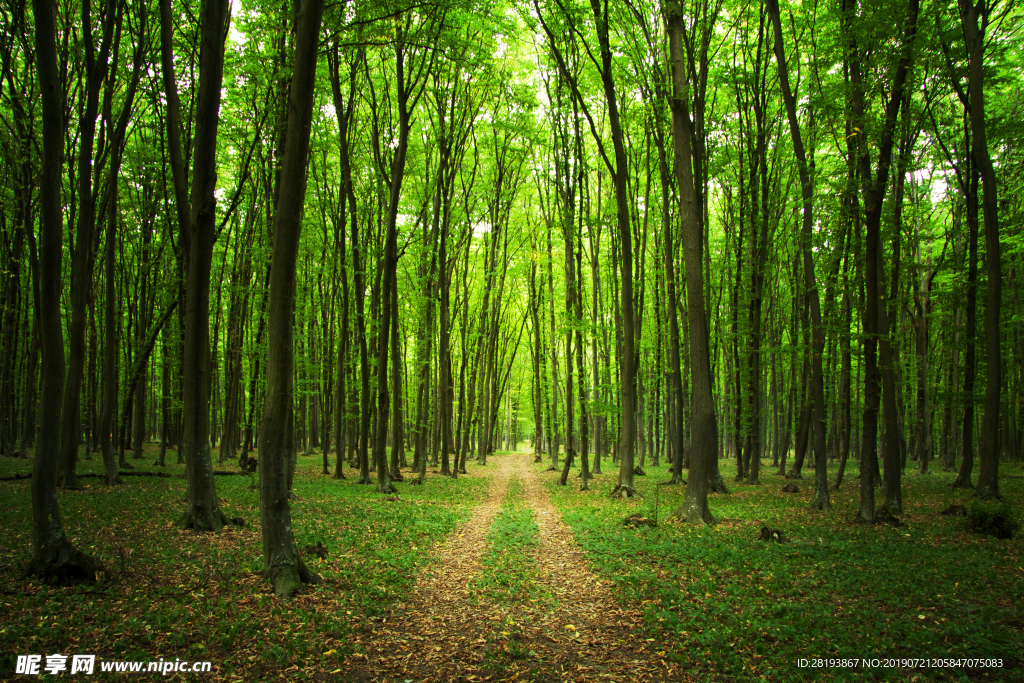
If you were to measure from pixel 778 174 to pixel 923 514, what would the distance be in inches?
527

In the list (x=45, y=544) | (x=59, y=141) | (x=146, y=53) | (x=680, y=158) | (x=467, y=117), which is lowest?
(x=45, y=544)

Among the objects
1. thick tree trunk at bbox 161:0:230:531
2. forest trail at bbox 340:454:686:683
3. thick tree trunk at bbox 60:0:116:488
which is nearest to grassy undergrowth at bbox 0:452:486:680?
forest trail at bbox 340:454:686:683

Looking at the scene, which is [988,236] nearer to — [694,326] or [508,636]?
[694,326]

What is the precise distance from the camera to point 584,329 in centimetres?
1677

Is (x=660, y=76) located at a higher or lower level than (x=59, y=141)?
higher

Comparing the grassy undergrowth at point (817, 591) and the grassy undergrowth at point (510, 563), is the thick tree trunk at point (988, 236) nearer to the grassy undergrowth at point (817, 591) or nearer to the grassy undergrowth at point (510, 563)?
the grassy undergrowth at point (817, 591)

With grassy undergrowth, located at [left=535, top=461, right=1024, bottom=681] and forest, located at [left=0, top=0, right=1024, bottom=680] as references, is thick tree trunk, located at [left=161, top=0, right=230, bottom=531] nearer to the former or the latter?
forest, located at [left=0, top=0, right=1024, bottom=680]

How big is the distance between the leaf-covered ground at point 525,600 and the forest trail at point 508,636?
0.03 m

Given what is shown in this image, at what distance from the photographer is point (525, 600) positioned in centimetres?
647

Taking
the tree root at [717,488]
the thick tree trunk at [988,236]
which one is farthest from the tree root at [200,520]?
the thick tree trunk at [988,236]

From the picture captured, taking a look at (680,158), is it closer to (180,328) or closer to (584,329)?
(584,329)

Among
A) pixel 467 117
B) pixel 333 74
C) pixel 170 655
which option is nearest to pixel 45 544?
pixel 170 655

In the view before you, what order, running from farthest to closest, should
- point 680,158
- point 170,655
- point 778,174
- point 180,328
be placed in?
point 778,174
point 180,328
point 680,158
point 170,655

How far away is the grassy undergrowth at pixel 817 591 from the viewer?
4.74 m
